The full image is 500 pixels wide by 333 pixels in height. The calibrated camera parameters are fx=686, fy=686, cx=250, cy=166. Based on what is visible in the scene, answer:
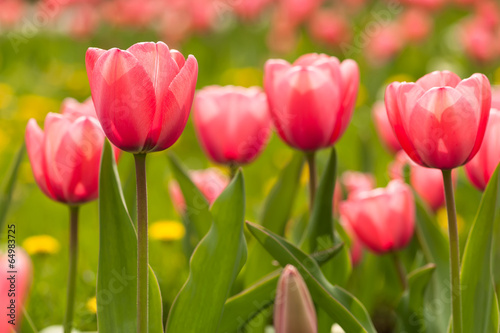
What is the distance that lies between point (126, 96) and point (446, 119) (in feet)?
1.39

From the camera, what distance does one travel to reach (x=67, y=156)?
1.09 meters

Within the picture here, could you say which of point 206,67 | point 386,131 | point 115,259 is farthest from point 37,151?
point 206,67

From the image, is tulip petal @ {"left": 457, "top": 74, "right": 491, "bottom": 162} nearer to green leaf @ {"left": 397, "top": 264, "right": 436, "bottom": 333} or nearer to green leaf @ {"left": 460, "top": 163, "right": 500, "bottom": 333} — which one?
green leaf @ {"left": 460, "top": 163, "right": 500, "bottom": 333}

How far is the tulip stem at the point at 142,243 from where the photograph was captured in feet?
2.77

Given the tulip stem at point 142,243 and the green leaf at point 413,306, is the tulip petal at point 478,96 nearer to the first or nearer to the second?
the green leaf at point 413,306

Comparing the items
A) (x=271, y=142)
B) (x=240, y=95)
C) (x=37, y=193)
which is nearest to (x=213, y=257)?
(x=240, y=95)

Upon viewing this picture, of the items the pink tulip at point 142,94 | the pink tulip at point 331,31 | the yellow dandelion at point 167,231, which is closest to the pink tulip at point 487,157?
the pink tulip at point 142,94

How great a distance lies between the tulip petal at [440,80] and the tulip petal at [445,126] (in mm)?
82

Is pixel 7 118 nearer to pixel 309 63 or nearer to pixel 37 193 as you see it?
pixel 37 193

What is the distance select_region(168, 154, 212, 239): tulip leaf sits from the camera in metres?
1.27

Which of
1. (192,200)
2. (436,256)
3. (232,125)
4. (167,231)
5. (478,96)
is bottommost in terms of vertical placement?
(167,231)

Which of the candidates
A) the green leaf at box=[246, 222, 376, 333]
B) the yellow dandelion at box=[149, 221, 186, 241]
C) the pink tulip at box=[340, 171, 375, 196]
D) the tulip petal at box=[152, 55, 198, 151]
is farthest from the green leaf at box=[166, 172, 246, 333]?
the yellow dandelion at box=[149, 221, 186, 241]

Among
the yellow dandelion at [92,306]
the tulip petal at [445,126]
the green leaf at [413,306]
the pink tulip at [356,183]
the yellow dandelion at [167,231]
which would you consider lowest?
the yellow dandelion at [167,231]

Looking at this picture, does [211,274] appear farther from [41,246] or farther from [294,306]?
[41,246]
